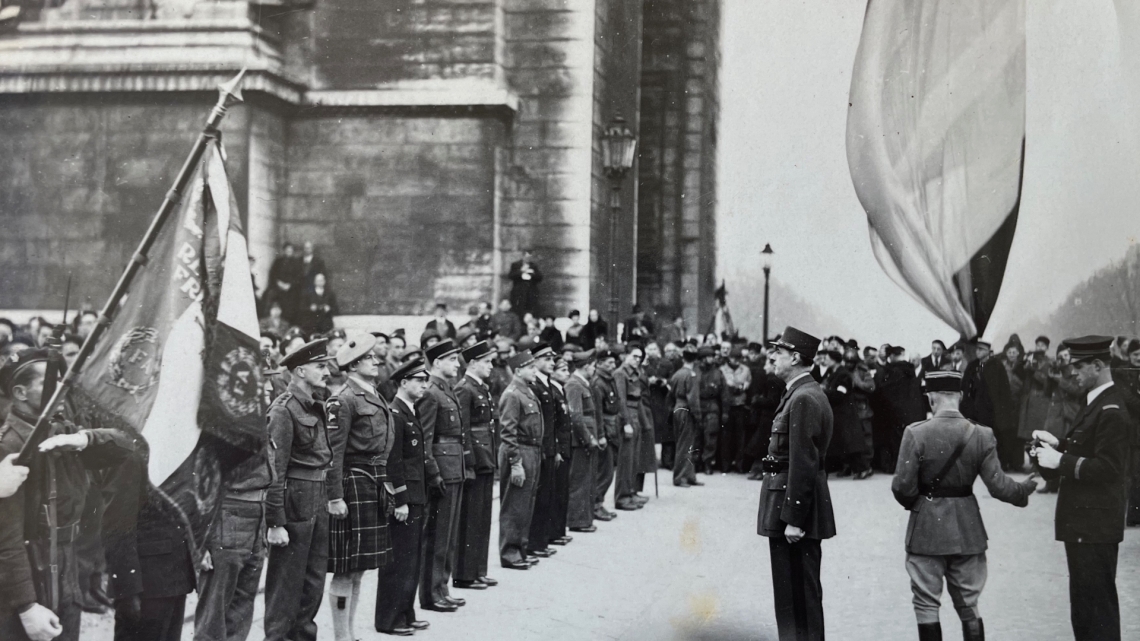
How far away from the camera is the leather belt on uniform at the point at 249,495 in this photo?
5.74m

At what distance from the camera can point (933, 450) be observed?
18.4 ft

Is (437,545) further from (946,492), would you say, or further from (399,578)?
(946,492)

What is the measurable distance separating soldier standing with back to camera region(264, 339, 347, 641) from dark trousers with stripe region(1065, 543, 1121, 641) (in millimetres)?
3976

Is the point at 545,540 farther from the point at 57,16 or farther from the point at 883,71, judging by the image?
the point at 57,16

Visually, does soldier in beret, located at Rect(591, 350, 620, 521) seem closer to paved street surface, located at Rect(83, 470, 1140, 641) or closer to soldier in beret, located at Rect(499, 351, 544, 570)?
paved street surface, located at Rect(83, 470, 1140, 641)

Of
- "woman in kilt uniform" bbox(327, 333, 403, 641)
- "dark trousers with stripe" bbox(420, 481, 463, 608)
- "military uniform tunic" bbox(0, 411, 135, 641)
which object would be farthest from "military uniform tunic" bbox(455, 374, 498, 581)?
"military uniform tunic" bbox(0, 411, 135, 641)

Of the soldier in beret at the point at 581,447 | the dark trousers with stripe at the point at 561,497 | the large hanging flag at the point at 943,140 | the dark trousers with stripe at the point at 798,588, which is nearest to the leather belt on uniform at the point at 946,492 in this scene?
the dark trousers with stripe at the point at 798,588

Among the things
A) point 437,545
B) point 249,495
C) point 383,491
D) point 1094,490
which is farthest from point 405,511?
point 1094,490

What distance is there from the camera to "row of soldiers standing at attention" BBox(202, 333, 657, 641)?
5875 mm

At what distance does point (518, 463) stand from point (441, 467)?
51.7 inches

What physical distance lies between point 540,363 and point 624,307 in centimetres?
883

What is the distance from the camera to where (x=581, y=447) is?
10.6 metres

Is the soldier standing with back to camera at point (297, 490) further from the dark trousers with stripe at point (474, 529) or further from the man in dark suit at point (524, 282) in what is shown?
the man in dark suit at point (524, 282)

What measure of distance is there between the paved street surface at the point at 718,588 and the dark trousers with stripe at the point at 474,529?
182mm
